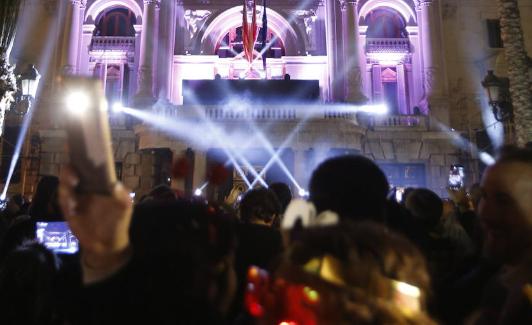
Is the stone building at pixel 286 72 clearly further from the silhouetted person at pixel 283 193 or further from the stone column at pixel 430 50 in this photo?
the silhouetted person at pixel 283 193

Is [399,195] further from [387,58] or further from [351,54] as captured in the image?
[387,58]

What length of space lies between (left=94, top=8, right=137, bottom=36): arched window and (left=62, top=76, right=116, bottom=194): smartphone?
24.0m

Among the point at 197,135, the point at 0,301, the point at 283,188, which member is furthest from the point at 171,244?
the point at 197,135

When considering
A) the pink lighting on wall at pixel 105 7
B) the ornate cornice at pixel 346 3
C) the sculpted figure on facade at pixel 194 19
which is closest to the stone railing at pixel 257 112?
the sculpted figure on facade at pixel 194 19

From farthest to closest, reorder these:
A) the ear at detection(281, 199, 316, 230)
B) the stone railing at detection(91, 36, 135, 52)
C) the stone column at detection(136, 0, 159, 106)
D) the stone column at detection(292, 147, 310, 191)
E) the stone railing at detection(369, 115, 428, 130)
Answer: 1. the stone railing at detection(91, 36, 135, 52)
2. the stone column at detection(136, 0, 159, 106)
3. the stone railing at detection(369, 115, 428, 130)
4. the stone column at detection(292, 147, 310, 191)
5. the ear at detection(281, 199, 316, 230)

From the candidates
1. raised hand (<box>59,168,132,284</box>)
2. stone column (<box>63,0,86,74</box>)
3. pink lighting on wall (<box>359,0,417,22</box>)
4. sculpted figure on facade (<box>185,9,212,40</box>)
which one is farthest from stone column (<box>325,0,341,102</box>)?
raised hand (<box>59,168,132,284</box>)

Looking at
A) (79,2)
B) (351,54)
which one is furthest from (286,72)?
(79,2)

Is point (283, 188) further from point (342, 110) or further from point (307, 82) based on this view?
point (307, 82)

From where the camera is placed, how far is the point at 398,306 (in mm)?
1336

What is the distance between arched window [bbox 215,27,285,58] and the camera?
23.6 metres

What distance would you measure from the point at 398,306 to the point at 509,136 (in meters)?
21.9

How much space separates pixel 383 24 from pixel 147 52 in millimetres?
13171

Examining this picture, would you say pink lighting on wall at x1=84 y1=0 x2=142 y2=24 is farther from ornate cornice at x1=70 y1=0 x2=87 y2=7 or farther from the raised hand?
the raised hand

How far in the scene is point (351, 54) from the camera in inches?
842
